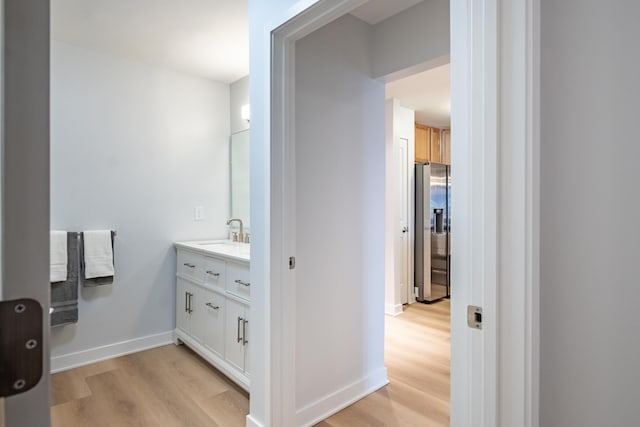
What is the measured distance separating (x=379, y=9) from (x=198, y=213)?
7.40 feet

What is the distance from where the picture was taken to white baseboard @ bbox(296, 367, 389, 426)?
6.29ft

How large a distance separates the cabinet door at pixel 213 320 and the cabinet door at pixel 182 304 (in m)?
0.31

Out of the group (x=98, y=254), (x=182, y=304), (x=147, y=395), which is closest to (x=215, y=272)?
(x=182, y=304)

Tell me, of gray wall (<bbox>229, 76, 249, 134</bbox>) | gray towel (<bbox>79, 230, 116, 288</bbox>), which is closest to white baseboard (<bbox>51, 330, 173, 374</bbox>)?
gray towel (<bbox>79, 230, 116, 288</bbox>)

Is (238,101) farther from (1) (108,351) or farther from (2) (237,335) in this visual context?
(1) (108,351)

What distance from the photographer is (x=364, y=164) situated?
2.32m

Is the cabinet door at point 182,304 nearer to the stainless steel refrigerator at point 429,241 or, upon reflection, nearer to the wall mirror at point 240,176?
the wall mirror at point 240,176

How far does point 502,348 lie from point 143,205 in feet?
9.51

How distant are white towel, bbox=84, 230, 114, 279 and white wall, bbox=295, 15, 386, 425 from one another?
1709 millimetres

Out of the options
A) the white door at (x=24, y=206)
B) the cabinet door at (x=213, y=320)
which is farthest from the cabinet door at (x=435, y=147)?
the white door at (x=24, y=206)

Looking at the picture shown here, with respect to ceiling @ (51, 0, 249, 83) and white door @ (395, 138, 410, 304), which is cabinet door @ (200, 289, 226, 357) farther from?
white door @ (395, 138, 410, 304)

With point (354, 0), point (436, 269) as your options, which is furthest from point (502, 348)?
point (436, 269)

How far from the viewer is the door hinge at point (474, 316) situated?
2.93 feet

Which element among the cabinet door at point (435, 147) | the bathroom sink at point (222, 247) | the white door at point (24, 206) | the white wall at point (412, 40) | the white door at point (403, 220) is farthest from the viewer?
the cabinet door at point (435, 147)
